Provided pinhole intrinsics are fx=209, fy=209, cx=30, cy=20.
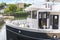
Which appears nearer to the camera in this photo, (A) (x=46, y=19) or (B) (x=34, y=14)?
(A) (x=46, y=19)

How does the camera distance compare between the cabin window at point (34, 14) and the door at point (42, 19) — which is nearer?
the door at point (42, 19)

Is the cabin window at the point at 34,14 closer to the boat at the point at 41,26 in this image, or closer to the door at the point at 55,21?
the boat at the point at 41,26

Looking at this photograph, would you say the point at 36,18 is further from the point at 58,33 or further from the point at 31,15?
the point at 58,33

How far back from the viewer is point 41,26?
19.5ft

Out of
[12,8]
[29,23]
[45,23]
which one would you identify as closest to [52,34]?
[45,23]

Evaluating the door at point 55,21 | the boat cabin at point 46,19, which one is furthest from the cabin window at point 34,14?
the door at point 55,21

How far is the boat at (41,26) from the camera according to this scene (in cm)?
556

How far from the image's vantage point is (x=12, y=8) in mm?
10273

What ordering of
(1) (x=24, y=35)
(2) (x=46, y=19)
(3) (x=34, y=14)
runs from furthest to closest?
(3) (x=34, y=14), (2) (x=46, y=19), (1) (x=24, y=35)

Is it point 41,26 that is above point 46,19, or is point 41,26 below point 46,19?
below

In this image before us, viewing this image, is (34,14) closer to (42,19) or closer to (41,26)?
(42,19)

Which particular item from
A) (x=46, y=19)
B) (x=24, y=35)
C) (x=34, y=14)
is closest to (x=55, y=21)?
(x=46, y=19)

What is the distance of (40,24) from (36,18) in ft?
0.96

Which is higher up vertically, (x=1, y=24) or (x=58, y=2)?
(x=58, y=2)
